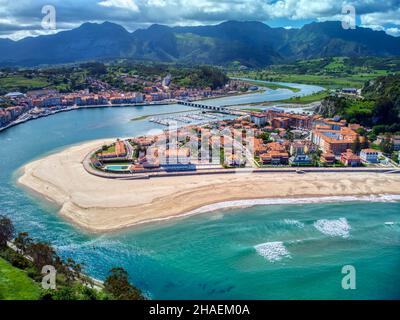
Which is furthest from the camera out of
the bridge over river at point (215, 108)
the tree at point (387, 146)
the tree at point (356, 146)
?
the bridge over river at point (215, 108)

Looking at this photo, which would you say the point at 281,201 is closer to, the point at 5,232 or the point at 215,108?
the point at 5,232

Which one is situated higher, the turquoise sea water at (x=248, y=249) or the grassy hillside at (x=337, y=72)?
the grassy hillside at (x=337, y=72)

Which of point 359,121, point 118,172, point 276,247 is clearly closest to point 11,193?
point 118,172

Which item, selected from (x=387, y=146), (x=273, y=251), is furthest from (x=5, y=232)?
(x=387, y=146)

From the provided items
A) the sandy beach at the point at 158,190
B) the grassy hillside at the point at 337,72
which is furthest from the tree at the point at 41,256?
the grassy hillside at the point at 337,72

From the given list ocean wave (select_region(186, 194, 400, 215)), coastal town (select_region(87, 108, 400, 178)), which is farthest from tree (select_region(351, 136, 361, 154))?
ocean wave (select_region(186, 194, 400, 215))

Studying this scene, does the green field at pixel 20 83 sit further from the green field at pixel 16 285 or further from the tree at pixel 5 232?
the green field at pixel 16 285
